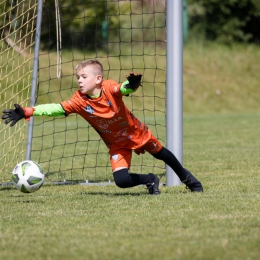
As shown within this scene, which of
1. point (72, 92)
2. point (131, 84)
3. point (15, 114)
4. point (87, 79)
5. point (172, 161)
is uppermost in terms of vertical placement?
point (72, 92)

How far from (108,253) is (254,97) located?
22567mm

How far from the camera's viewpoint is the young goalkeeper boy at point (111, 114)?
6.06 metres

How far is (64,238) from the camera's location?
4.30m

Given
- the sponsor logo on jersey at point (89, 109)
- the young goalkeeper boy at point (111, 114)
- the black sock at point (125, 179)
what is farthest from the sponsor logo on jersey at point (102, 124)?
the black sock at point (125, 179)

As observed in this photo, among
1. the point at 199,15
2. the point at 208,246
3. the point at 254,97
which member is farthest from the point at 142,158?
the point at 199,15

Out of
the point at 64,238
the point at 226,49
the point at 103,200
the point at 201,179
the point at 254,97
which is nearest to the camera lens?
the point at 64,238

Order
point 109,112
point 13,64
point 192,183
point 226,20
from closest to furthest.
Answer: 1. point 109,112
2. point 192,183
3. point 13,64
4. point 226,20

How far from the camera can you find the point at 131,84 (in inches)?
229

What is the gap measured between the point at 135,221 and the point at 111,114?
1.51 metres

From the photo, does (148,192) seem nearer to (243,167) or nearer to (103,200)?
(103,200)

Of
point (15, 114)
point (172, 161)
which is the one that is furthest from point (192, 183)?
point (15, 114)

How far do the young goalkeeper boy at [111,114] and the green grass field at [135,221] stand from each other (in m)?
0.28

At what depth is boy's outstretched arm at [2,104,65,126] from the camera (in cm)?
579

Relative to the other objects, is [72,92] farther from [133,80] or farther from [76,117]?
[133,80]
